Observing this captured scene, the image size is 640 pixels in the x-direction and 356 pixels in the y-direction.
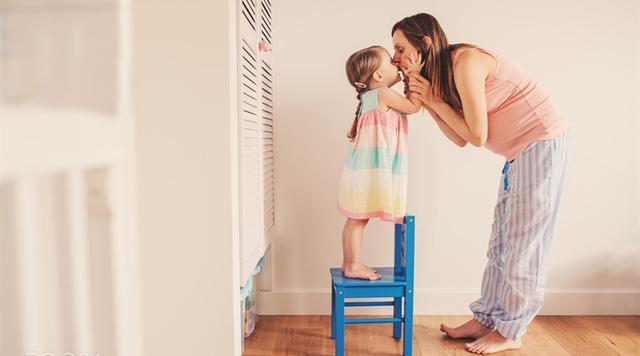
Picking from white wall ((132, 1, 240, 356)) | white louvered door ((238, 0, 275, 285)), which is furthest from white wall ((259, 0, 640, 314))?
white wall ((132, 1, 240, 356))

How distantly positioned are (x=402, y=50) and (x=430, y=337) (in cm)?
113

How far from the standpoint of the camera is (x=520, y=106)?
188 centimetres

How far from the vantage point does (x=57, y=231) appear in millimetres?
576

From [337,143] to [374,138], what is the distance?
51 centimetres

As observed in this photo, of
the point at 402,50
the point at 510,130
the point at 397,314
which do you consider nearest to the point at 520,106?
the point at 510,130

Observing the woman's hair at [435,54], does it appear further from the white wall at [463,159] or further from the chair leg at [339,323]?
the chair leg at [339,323]

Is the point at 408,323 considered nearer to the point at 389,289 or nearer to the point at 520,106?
the point at 389,289

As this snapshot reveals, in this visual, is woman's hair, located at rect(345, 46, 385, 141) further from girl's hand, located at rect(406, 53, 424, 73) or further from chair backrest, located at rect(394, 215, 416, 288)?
chair backrest, located at rect(394, 215, 416, 288)

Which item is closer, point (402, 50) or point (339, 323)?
point (339, 323)

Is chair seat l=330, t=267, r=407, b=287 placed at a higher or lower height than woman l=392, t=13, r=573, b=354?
lower

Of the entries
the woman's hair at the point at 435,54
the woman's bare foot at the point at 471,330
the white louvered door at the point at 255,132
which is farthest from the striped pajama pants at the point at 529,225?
the white louvered door at the point at 255,132

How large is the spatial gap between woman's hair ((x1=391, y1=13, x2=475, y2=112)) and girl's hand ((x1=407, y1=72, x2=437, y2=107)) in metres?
0.02

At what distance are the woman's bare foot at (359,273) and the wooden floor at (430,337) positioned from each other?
31 cm

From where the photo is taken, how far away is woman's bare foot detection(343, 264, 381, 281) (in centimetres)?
190
